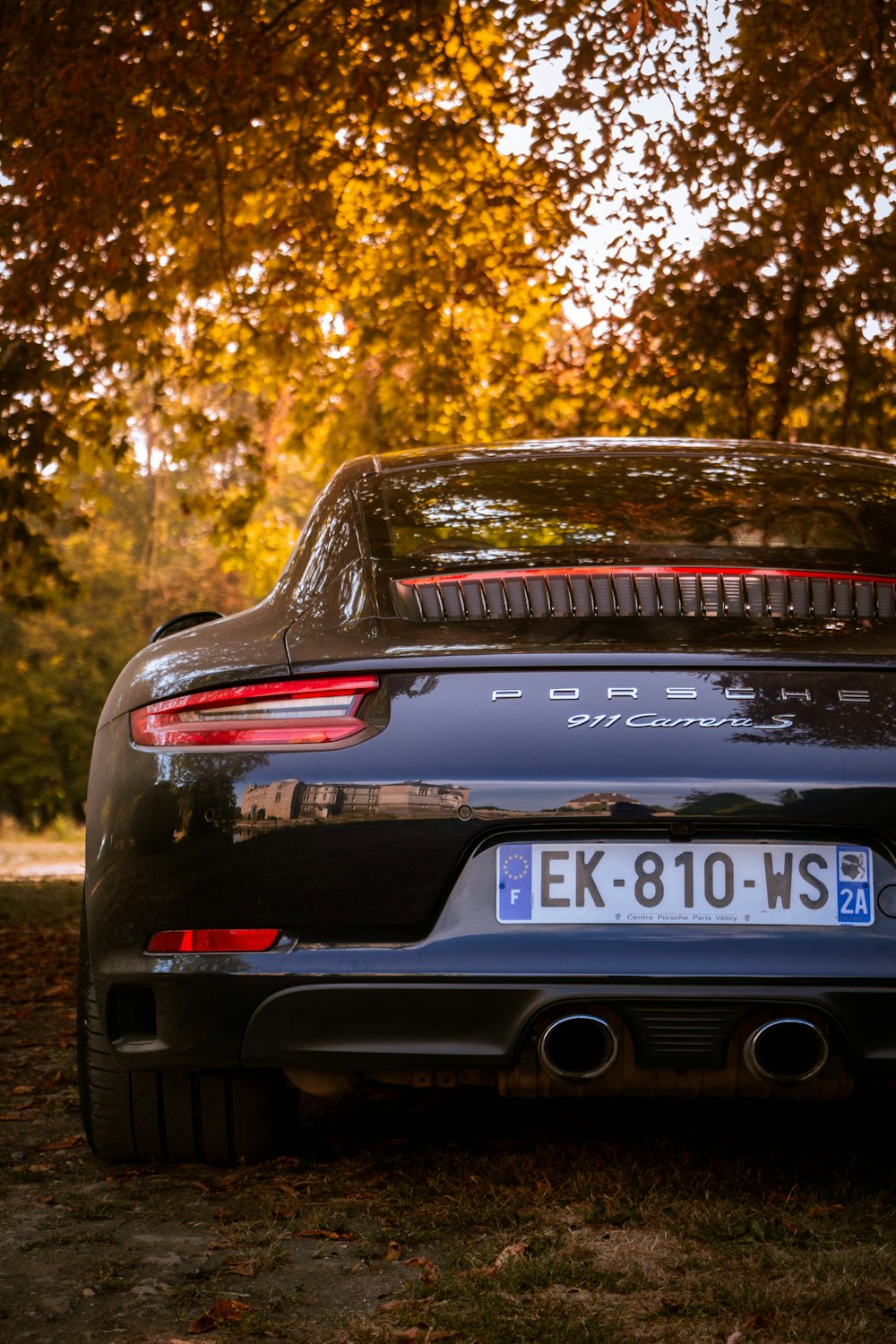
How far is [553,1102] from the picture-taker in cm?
384

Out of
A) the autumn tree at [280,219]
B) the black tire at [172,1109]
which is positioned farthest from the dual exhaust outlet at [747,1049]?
the autumn tree at [280,219]

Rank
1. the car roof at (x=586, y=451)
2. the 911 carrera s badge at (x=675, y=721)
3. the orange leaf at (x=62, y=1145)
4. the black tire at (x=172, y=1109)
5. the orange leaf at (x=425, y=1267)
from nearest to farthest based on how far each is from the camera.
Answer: the orange leaf at (x=425, y=1267) → the 911 carrera s badge at (x=675, y=721) → the black tire at (x=172, y=1109) → the orange leaf at (x=62, y=1145) → the car roof at (x=586, y=451)

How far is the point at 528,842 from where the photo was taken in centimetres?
262

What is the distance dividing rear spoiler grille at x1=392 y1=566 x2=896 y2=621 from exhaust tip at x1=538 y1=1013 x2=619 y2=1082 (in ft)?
2.41

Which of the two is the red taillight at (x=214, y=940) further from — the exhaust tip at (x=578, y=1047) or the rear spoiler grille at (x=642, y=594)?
the rear spoiler grille at (x=642, y=594)

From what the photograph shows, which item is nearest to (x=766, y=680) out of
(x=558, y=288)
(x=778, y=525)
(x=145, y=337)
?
(x=778, y=525)

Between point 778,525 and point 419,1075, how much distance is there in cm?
140

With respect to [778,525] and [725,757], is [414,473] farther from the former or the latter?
[725,757]

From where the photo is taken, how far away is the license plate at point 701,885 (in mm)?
2582

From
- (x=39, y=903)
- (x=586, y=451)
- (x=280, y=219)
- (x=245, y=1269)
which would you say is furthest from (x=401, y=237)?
(x=245, y=1269)

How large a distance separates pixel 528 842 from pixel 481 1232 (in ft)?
2.42

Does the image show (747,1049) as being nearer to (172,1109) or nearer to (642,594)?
(642,594)

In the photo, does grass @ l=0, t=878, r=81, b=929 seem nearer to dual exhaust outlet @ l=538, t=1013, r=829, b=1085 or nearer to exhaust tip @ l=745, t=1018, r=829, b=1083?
dual exhaust outlet @ l=538, t=1013, r=829, b=1085

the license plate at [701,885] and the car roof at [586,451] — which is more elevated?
the car roof at [586,451]
